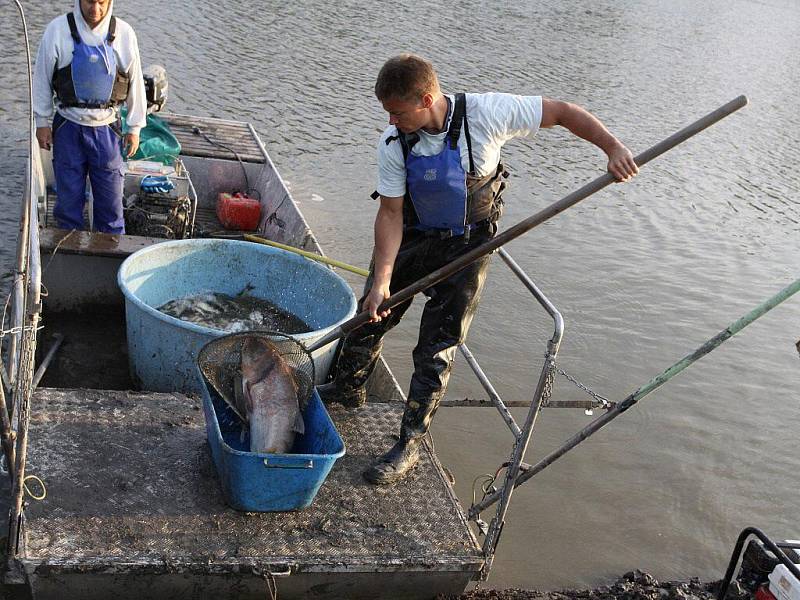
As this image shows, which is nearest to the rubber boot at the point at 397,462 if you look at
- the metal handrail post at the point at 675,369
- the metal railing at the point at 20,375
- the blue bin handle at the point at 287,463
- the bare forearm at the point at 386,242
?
the metal handrail post at the point at 675,369

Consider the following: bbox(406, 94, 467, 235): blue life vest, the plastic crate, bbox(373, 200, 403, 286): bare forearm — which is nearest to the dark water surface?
the plastic crate

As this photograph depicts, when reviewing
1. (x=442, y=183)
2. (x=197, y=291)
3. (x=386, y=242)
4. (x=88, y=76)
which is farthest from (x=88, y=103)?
(x=442, y=183)

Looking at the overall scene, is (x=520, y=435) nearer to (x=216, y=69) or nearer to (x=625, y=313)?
(x=625, y=313)

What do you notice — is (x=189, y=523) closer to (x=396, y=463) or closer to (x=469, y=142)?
(x=396, y=463)

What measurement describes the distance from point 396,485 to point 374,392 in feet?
Answer: 4.13

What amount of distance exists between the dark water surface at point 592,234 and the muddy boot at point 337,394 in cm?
148

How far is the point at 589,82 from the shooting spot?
1689 cm

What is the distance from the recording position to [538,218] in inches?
149

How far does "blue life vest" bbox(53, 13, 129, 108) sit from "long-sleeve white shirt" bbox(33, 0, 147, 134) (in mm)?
32

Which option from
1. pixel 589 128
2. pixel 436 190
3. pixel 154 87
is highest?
pixel 589 128

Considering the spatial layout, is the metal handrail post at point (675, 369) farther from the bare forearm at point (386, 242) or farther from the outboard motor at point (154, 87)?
the outboard motor at point (154, 87)

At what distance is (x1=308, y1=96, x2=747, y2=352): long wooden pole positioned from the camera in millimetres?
3441

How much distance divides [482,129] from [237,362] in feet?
5.58

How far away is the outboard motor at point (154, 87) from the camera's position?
7.84m
